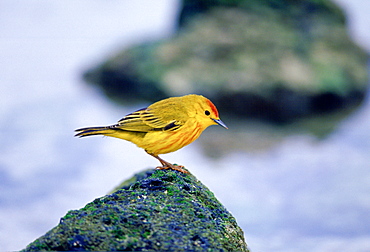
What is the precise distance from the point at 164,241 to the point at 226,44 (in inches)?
444

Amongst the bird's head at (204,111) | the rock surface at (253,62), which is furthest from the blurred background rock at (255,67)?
the bird's head at (204,111)

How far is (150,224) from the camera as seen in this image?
4.09 m

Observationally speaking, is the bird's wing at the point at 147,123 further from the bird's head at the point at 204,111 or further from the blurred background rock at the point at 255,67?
the blurred background rock at the point at 255,67

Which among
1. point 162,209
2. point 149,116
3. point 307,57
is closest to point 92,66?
point 307,57

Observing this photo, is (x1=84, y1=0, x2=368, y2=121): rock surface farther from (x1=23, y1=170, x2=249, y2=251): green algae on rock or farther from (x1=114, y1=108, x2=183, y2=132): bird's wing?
(x1=23, y1=170, x2=249, y2=251): green algae on rock

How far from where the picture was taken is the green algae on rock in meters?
3.88

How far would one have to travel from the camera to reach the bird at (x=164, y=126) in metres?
6.06

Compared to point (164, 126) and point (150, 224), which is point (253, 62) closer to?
point (164, 126)

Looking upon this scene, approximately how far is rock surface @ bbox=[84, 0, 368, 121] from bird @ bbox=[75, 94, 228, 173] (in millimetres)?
7428

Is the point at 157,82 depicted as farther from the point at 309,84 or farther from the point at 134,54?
the point at 309,84

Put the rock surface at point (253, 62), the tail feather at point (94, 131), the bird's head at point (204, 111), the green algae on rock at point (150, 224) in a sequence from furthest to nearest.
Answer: the rock surface at point (253, 62), the bird's head at point (204, 111), the tail feather at point (94, 131), the green algae on rock at point (150, 224)

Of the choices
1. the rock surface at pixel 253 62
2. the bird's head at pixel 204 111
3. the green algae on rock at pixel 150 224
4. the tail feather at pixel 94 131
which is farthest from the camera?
the rock surface at pixel 253 62

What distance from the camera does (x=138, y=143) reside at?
6246mm

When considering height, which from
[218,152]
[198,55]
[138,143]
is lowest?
[138,143]
